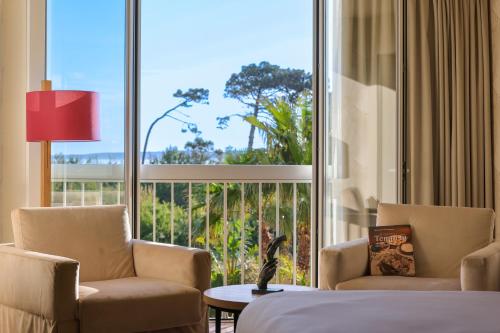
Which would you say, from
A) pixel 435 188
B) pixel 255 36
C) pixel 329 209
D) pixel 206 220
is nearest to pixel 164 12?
pixel 255 36

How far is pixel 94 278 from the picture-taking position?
3902 mm

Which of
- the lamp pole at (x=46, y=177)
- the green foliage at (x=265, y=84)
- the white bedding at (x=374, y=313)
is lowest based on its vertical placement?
the white bedding at (x=374, y=313)

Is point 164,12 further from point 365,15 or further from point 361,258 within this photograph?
point 361,258

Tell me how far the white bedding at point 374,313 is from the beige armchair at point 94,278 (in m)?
1.14

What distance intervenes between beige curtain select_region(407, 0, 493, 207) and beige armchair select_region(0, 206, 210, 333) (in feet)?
5.93

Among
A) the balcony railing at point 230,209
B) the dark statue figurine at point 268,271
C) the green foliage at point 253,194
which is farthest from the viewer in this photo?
the green foliage at point 253,194

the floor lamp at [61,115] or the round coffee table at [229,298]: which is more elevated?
the floor lamp at [61,115]

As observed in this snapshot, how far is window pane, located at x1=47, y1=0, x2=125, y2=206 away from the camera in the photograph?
178 inches

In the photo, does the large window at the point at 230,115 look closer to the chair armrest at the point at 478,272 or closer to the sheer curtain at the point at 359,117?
the sheer curtain at the point at 359,117

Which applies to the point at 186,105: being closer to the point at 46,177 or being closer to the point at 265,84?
the point at 265,84

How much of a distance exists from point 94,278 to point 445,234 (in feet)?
6.49

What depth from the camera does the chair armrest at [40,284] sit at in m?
3.23

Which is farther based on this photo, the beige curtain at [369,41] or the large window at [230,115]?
the large window at [230,115]

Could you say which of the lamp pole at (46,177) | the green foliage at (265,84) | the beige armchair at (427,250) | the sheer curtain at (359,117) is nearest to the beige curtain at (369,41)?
the sheer curtain at (359,117)
